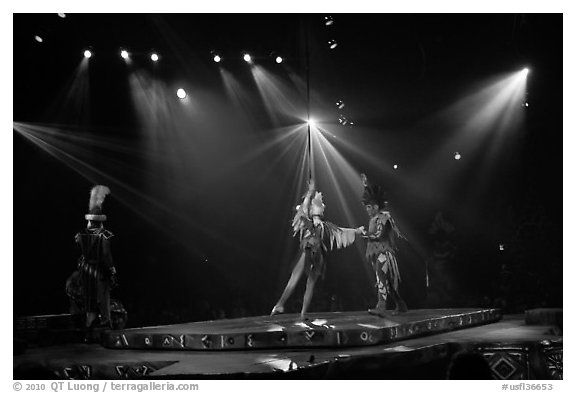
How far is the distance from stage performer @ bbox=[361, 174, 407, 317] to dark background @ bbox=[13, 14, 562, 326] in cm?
207

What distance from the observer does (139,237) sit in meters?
8.65

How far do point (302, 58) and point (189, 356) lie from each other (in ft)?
15.9

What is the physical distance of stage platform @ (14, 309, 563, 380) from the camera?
183 inches

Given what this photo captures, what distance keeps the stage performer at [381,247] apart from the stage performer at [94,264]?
2801 mm

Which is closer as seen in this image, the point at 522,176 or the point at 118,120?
the point at 118,120

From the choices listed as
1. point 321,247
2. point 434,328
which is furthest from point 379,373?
point 321,247

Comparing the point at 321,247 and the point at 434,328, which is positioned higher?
the point at 321,247

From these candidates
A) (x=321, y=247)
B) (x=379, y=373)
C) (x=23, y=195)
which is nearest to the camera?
(x=379, y=373)

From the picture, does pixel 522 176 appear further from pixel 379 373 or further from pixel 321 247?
pixel 379 373

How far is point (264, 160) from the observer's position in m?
9.49

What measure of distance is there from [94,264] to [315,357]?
281 centimetres

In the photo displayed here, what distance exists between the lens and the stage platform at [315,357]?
15.3 ft

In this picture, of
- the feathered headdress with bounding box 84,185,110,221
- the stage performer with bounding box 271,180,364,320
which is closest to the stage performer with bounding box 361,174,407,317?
the stage performer with bounding box 271,180,364,320
